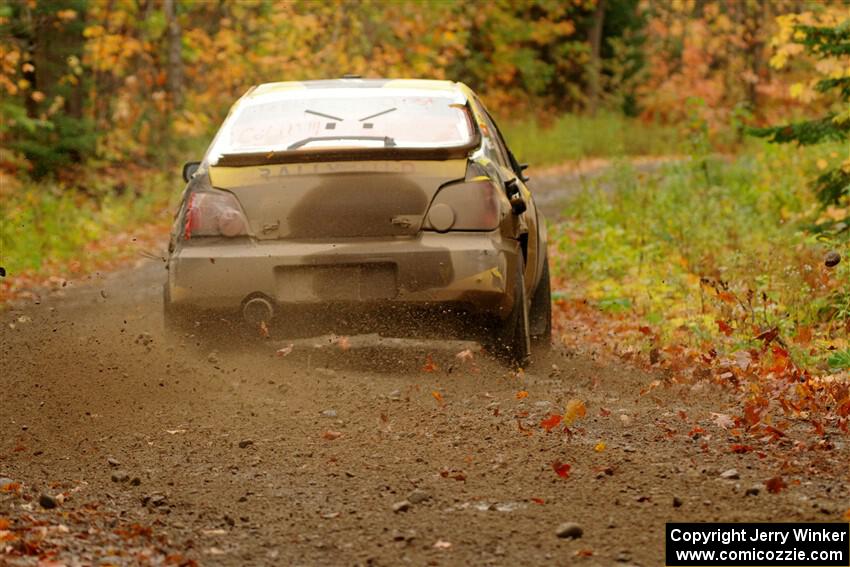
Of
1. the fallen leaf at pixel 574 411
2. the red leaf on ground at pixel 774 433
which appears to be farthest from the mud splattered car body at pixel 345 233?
the red leaf on ground at pixel 774 433

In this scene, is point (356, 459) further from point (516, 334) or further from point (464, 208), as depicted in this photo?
point (516, 334)

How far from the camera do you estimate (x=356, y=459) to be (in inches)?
223

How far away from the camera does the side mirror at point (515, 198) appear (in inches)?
295

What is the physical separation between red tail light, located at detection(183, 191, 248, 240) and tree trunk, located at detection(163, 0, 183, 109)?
16661 mm

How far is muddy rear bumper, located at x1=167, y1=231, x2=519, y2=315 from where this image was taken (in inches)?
274

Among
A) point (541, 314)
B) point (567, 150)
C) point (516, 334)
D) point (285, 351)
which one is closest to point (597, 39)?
point (567, 150)

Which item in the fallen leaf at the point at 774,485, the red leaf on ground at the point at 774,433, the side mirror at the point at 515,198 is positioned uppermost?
the side mirror at the point at 515,198

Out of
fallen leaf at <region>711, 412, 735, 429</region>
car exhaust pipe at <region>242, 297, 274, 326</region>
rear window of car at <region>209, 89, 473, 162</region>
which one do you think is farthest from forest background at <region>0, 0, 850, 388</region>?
car exhaust pipe at <region>242, 297, 274, 326</region>

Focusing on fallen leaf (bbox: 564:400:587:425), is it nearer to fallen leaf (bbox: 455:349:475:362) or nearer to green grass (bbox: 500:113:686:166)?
fallen leaf (bbox: 455:349:475:362)

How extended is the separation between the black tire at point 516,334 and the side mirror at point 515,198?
1.06ft

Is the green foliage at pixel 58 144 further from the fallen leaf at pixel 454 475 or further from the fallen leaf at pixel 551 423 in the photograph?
the fallen leaf at pixel 454 475

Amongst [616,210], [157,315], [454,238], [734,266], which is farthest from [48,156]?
[454,238]

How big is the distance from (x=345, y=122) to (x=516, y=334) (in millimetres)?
1564

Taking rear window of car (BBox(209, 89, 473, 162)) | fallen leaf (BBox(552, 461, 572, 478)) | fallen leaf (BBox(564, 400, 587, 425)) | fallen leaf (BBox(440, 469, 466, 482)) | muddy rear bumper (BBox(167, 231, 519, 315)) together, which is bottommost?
fallen leaf (BBox(564, 400, 587, 425))
